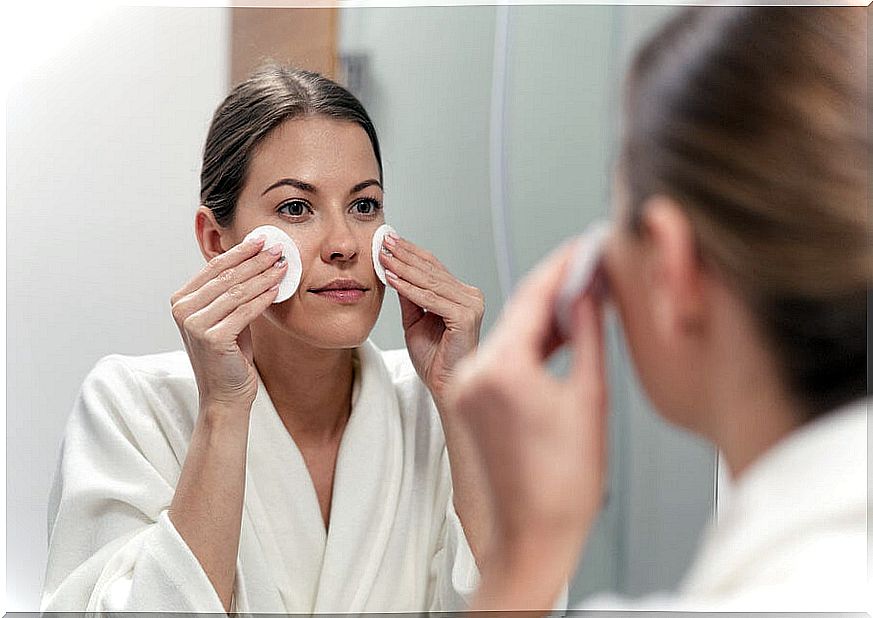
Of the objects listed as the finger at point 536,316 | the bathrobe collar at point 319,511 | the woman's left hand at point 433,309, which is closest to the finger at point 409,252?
the woman's left hand at point 433,309

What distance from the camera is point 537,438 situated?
17.5 inches

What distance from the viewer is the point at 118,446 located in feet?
3.04

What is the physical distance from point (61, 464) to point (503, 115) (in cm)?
52

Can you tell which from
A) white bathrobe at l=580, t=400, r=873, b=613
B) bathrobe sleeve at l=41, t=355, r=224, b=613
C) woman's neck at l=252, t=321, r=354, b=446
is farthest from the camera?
woman's neck at l=252, t=321, r=354, b=446

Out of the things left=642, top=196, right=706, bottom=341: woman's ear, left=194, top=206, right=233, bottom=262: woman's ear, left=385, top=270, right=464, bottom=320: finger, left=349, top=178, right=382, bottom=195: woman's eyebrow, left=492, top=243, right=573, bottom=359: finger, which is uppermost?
left=642, top=196, right=706, bottom=341: woman's ear

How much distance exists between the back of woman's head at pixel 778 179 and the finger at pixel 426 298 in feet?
1.60

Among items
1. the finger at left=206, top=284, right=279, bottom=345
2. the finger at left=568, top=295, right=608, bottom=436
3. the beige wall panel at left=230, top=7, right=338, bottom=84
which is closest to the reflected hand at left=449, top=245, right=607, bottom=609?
the finger at left=568, top=295, right=608, bottom=436

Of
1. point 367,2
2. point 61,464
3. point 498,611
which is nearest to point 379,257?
point 367,2

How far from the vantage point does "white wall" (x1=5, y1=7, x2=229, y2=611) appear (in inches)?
37.2

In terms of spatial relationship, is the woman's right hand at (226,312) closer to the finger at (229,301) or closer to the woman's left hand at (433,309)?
the finger at (229,301)

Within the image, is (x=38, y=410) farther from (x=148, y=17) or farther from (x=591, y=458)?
(x=591, y=458)

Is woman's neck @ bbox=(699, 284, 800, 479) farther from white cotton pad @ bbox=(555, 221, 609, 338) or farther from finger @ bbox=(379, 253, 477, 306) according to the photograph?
finger @ bbox=(379, 253, 477, 306)

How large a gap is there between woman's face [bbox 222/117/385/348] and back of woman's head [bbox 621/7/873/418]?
485 millimetres

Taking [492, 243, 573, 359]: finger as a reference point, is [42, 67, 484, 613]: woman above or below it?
below
